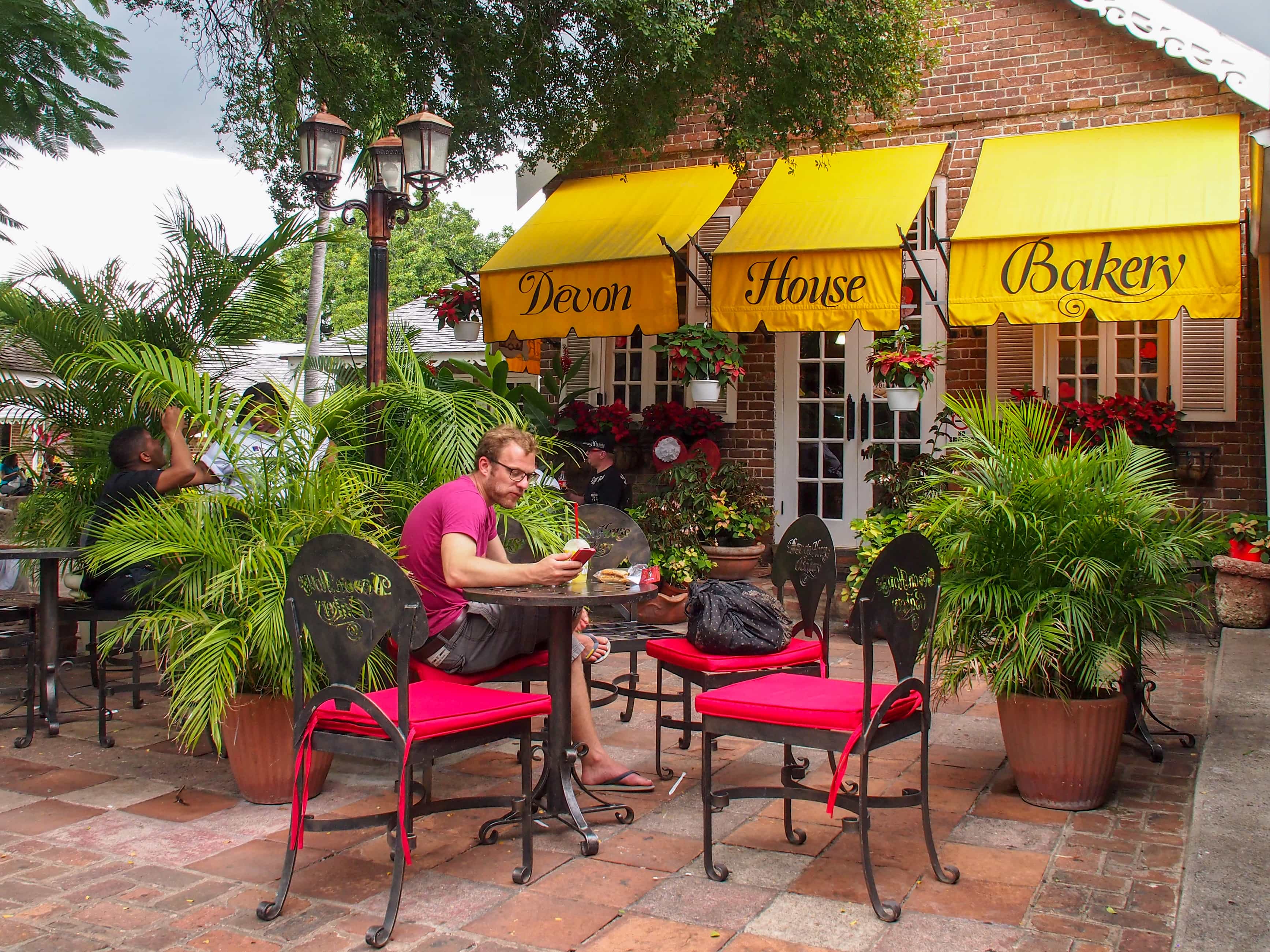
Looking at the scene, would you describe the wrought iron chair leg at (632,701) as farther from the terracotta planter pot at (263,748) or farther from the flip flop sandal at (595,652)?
the terracotta planter pot at (263,748)

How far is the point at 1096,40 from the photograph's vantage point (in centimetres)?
914

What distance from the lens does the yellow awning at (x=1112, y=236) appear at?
23.3ft

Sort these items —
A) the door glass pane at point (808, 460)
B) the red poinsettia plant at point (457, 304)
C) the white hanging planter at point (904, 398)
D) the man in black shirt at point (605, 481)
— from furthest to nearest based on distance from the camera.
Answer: the red poinsettia plant at point (457, 304) → the door glass pane at point (808, 460) → the man in black shirt at point (605, 481) → the white hanging planter at point (904, 398)

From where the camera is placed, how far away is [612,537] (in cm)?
545

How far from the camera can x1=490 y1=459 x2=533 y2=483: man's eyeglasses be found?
401 centimetres

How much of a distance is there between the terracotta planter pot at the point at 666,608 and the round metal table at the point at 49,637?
161 inches

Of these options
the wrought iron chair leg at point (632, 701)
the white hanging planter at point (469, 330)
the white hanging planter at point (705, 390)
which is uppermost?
the white hanging planter at point (469, 330)

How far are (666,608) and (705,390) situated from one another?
1817mm

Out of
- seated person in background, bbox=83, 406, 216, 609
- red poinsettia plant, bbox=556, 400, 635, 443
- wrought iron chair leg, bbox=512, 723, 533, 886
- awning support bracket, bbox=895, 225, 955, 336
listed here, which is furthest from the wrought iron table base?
red poinsettia plant, bbox=556, 400, 635, 443

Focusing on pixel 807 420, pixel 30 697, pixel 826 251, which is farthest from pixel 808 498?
pixel 30 697

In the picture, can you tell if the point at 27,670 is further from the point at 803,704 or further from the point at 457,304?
the point at 457,304

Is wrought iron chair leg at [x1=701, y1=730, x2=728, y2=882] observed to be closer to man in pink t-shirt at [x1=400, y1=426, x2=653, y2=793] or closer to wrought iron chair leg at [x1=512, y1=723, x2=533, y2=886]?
wrought iron chair leg at [x1=512, y1=723, x2=533, y2=886]

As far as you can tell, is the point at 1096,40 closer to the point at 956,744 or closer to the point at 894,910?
the point at 956,744

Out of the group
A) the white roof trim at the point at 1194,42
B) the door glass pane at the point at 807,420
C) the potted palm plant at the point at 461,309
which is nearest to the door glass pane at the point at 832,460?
the door glass pane at the point at 807,420
